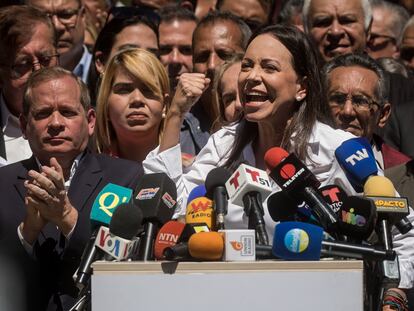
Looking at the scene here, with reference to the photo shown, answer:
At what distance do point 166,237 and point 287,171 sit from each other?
55 cm

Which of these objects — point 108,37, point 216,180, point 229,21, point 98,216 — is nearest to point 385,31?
point 229,21

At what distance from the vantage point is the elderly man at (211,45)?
286 inches

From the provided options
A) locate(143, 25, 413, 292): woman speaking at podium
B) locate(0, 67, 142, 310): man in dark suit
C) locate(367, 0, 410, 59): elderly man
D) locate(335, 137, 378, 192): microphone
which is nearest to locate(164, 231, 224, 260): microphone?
locate(335, 137, 378, 192): microphone

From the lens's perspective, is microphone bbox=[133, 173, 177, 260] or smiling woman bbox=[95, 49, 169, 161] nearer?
microphone bbox=[133, 173, 177, 260]

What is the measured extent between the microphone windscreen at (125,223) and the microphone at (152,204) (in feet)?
0.29

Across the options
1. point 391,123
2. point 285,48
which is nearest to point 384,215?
point 285,48

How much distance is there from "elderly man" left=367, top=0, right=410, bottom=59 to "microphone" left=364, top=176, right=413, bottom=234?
4.39 metres

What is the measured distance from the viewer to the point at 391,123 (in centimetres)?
715

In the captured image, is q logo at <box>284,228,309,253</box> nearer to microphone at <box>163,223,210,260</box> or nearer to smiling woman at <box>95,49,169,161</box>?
microphone at <box>163,223,210,260</box>

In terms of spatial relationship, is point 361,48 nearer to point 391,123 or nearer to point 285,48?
point 391,123

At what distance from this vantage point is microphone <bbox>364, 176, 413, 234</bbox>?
4.29 metres

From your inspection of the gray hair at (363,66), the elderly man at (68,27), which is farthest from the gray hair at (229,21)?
the gray hair at (363,66)

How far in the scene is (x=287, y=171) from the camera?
439 centimetres

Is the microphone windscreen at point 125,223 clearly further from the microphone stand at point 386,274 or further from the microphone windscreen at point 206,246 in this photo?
the microphone stand at point 386,274
